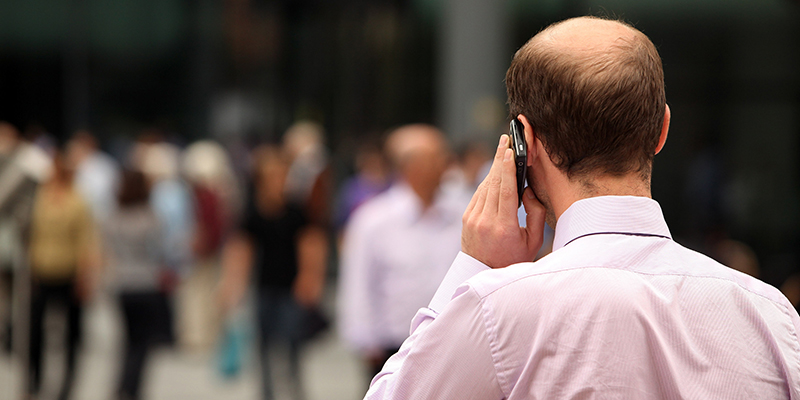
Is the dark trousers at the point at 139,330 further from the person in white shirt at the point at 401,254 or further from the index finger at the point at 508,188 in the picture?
the index finger at the point at 508,188

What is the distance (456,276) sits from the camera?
162 cm

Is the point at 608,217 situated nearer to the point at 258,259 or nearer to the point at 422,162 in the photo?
the point at 422,162

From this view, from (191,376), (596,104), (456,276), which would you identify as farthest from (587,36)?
(191,376)

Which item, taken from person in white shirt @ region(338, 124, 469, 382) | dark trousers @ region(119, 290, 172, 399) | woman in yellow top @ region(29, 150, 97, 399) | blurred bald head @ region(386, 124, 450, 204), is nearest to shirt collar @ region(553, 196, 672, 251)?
person in white shirt @ region(338, 124, 469, 382)

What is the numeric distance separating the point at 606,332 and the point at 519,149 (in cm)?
35

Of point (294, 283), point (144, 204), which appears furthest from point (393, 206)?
point (144, 204)

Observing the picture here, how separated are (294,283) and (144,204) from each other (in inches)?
56.5

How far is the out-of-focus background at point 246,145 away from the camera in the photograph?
7.30m

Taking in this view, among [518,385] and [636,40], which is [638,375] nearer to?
[518,385]

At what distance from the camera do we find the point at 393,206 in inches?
220

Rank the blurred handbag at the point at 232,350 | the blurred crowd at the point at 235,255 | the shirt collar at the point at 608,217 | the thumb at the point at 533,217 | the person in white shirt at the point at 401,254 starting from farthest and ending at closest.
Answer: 1. the blurred handbag at the point at 232,350
2. the blurred crowd at the point at 235,255
3. the person in white shirt at the point at 401,254
4. the thumb at the point at 533,217
5. the shirt collar at the point at 608,217

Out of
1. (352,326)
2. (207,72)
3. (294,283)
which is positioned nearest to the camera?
(352,326)

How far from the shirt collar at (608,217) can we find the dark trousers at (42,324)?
21.9ft

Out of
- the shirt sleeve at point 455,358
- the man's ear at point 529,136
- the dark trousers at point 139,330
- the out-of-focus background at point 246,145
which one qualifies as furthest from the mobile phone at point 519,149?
the dark trousers at point 139,330
